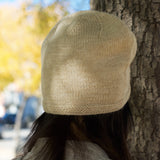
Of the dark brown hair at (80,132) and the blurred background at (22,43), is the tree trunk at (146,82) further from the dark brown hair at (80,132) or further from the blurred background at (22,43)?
the blurred background at (22,43)

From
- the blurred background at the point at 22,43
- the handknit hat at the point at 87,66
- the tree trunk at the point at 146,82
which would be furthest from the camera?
the blurred background at the point at 22,43

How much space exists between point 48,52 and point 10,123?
17.4 m

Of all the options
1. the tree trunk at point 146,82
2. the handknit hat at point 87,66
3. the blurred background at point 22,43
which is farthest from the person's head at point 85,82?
the blurred background at point 22,43

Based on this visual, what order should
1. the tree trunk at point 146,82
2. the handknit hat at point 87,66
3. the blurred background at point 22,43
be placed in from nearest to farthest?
1. the handknit hat at point 87,66
2. the tree trunk at point 146,82
3. the blurred background at point 22,43

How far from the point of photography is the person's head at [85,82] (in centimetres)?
128

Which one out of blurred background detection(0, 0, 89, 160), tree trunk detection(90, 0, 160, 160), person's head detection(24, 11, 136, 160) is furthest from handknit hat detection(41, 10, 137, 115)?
blurred background detection(0, 0, 89, 160)

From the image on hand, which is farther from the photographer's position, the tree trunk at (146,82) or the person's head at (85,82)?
the tree trunk at (146,82)

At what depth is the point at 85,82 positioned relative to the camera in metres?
1.28

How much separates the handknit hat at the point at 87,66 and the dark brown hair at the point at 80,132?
2.5 inches

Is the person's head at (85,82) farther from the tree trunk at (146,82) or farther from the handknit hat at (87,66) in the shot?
the tree trunk at (146,82)

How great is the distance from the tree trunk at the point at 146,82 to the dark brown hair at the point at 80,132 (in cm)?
43

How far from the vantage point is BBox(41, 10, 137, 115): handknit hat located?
4.17 ft

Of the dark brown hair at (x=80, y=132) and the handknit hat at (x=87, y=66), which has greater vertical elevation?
the handknit hat at (x=87, y=66)

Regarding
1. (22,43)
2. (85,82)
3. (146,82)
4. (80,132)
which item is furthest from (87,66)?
(22,43)
